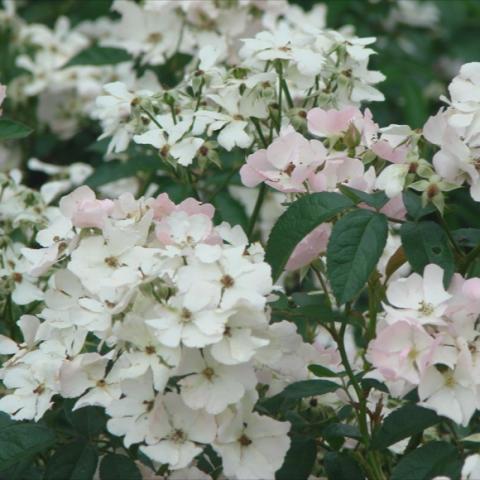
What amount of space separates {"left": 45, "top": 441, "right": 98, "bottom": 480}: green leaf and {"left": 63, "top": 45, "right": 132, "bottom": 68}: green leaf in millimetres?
1370

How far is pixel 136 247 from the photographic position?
1438 millimetres

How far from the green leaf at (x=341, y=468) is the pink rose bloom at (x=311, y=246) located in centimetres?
25

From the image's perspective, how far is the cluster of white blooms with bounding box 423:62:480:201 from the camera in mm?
1454

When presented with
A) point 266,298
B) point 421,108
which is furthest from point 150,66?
point 266,298

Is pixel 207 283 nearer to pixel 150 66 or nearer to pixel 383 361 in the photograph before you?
pixel 383 361

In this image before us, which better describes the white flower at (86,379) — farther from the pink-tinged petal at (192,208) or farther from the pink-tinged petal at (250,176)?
the pink-tinged petal at (250,176)

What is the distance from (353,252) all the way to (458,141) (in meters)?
0.19

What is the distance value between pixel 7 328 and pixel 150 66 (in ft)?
3.35

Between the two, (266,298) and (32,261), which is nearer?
(266,298)

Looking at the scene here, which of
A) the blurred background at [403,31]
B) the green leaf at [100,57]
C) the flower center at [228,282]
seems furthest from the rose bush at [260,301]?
the blurred background at [403,31]

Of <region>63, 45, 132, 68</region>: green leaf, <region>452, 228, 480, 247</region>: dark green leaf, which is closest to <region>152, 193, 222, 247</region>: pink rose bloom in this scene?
<region>452, 228, 480, 247</region>: dark green leaf

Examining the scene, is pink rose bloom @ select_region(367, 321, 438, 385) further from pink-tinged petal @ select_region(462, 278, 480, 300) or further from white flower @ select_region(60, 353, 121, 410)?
white flower @ select_region(60, 353, 121, 410)

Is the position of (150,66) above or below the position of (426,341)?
below

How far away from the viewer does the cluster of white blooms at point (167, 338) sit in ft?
4.34
